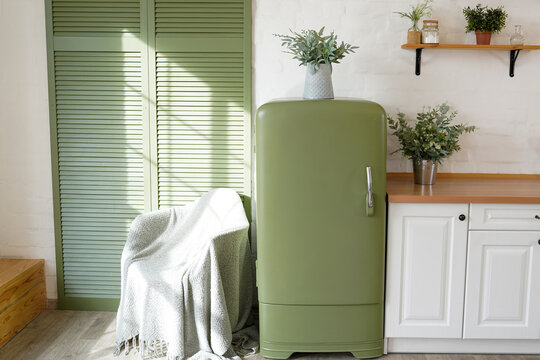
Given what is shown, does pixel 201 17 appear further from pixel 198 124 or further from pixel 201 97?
pixel 198 124

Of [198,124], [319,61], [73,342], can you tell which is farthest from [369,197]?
[73,342]

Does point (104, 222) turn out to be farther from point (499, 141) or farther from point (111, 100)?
point (499, 141)

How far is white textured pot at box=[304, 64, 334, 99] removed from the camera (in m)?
3.04

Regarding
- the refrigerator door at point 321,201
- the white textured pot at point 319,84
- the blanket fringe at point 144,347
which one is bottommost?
the blanket fringe at point 144,347

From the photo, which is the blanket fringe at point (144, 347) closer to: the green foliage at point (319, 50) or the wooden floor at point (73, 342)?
the wooden floor at point (73, 342)

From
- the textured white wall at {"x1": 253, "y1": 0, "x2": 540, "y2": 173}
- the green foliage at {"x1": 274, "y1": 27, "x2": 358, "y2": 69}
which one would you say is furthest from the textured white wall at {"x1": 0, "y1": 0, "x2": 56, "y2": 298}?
the green foliage at {"x1": 274, "y1": 27, "x2": 358, "y2": 69}

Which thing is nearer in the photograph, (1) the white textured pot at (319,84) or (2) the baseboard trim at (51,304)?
(1) the white textured pot at (319,84)

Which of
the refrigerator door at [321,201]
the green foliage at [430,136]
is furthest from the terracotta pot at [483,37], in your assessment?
the refrigerator door at [321,201]

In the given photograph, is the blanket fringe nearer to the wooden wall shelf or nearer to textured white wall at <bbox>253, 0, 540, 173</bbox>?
textured white wall at <bbox>253, 0, 540, 173</bbox>

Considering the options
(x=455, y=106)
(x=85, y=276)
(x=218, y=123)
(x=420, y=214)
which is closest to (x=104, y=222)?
(x=85, y=276)

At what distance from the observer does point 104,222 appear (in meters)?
3.65

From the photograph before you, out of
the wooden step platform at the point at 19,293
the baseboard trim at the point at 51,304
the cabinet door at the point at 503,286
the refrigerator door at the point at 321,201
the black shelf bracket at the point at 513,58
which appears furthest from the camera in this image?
the baseboard trim at the point at 51,304

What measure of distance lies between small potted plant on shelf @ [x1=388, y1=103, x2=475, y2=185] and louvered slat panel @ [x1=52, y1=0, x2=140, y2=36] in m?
1.57

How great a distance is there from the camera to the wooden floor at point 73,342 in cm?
313
